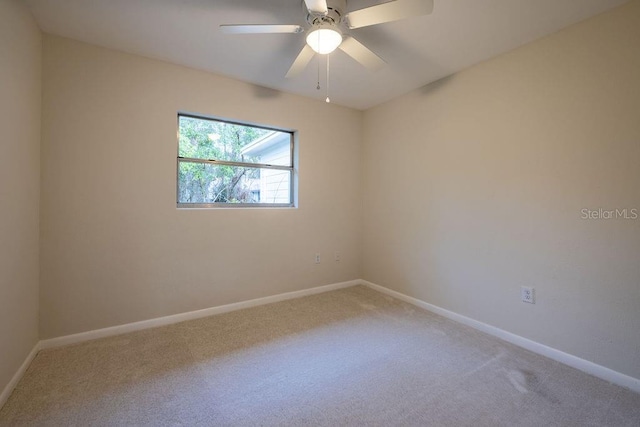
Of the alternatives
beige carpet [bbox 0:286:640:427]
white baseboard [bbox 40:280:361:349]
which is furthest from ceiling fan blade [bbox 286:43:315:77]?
white baseboard [bbox 40:280:361:349]

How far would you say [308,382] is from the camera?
1702 mm

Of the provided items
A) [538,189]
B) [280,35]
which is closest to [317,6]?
[280,35]

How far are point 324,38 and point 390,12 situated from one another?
0.41 m

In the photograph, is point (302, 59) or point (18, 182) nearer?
point (18, 182)

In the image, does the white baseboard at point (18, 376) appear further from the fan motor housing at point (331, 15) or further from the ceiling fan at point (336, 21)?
the fan motor housing at point (331, 15)

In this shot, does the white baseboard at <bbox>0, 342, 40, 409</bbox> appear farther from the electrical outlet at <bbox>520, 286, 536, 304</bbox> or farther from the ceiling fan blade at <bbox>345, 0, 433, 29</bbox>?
the electrical outlet at <bbox>520, 286, 536, 304</bbox>

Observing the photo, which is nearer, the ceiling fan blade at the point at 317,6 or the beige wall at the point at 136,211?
the ceiling fan blade at the point at 317,6

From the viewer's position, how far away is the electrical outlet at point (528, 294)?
83.2 inches

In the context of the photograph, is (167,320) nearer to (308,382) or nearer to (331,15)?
(308,382)

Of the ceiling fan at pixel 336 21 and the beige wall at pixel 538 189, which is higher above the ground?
the ceiling fan at pixel 336 21

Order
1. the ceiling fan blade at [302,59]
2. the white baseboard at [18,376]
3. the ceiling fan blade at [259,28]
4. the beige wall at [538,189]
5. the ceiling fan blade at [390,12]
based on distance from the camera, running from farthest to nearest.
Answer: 1. the ceiling fan blade at [302,59]
2. the beige wall at [538,189]
3. the ceiling fan blade at [259,28]
4. the white baseboard at [18,376]
5. the ceiling fan blade at [390,12]

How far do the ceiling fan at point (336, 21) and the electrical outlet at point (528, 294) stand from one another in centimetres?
209

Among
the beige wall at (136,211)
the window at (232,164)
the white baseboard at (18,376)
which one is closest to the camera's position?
the white baseboard at (18,376)

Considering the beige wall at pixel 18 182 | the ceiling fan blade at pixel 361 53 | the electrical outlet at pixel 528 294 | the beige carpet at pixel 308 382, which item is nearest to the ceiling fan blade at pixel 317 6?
the ceiling fan blade at pixel 361 53
